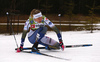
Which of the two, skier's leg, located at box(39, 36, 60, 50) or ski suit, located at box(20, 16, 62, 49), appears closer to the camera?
ski suit, located at box(20, 16, 62, 49)

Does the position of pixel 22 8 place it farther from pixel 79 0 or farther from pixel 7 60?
pixel 7 60

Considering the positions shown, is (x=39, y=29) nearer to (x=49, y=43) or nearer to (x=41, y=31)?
(x=41, y=31)

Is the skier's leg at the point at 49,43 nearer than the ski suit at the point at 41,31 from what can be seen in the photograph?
No

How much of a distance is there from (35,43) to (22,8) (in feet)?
101

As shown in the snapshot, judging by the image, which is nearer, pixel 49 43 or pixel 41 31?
pixel 41 31

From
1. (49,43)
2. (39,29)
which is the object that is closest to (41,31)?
(39,29)

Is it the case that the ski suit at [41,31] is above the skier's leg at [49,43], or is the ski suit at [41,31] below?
above

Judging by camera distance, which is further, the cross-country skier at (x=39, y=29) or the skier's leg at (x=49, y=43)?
the skier's leg at (x=49, y=43)

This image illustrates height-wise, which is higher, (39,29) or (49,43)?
(39,29)

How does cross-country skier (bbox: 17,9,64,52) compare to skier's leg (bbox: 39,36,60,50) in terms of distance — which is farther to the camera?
skier's leg (bbox: 39,36,60,50)

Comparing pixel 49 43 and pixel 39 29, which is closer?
pixel 39 29

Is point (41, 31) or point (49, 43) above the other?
point (41, 31)

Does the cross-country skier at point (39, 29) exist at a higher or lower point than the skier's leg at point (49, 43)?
higher

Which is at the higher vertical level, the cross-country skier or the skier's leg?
the cross-country skier
